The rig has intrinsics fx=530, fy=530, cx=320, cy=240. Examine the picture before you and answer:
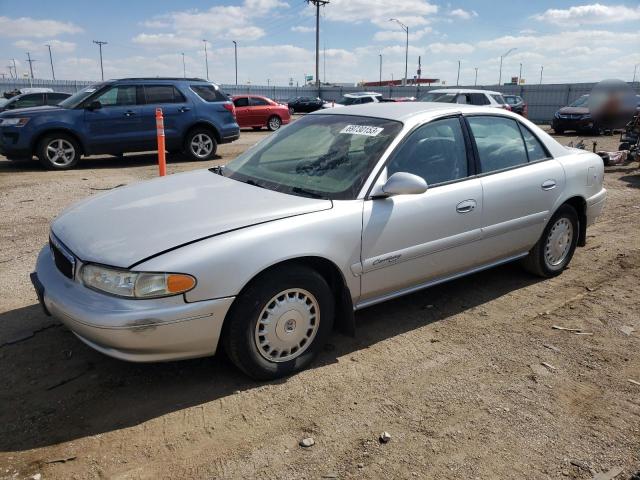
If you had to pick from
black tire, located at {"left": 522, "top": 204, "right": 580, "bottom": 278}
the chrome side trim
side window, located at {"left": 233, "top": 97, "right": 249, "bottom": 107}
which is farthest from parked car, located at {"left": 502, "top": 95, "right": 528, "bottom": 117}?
the chrome side trim

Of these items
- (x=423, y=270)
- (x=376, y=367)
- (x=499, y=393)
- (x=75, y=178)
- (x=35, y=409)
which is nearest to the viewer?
(x=35, y=409)

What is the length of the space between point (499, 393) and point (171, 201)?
2349 mm

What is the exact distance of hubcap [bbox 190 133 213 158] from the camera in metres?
11.6

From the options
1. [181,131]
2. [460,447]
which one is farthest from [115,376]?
[181,131]

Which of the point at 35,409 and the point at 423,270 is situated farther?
the point at 423,270

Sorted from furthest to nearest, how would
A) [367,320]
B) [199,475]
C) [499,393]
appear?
1. [367,320]
2. [499,393]
3. [199,475]

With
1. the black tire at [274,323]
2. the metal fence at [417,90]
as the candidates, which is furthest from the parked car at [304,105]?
the black tire at [274,323]

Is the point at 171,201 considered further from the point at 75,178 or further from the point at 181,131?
the point at 181,131

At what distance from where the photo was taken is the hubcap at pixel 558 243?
4.82 m

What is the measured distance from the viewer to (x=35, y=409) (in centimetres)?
289

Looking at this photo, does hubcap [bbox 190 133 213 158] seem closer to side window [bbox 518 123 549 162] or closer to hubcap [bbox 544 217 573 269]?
side window [bbox 518 123 549 162]

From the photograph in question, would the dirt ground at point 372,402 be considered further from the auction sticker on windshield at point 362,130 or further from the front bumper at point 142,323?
the auction sticker on windshield at point 362,130

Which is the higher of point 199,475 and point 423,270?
point 423,270

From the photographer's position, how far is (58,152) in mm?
10242
